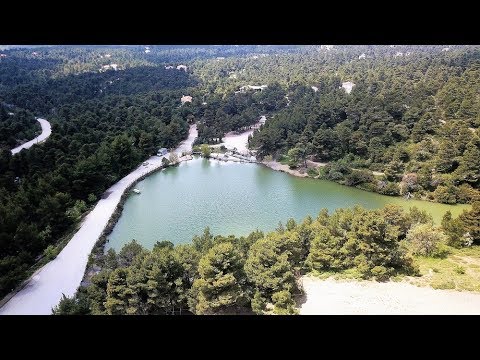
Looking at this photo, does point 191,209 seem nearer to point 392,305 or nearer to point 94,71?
point 392,305

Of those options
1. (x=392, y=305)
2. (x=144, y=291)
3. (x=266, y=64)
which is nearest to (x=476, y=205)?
(x=392, y=305)

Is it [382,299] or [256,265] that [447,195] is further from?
[256,265]

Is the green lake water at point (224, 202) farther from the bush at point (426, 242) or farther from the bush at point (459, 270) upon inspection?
the bush at point (459, 270)

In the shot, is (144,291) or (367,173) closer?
(144,291)

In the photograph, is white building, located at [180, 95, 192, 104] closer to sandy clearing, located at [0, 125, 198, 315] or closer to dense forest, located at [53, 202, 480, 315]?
sandy clearing, located at [0, 125, 198, 315]

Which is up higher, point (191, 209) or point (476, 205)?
point (476, 205)

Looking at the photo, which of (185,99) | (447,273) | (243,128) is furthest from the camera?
(185,99)

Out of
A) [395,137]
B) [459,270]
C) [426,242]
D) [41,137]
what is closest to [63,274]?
[426,242]
